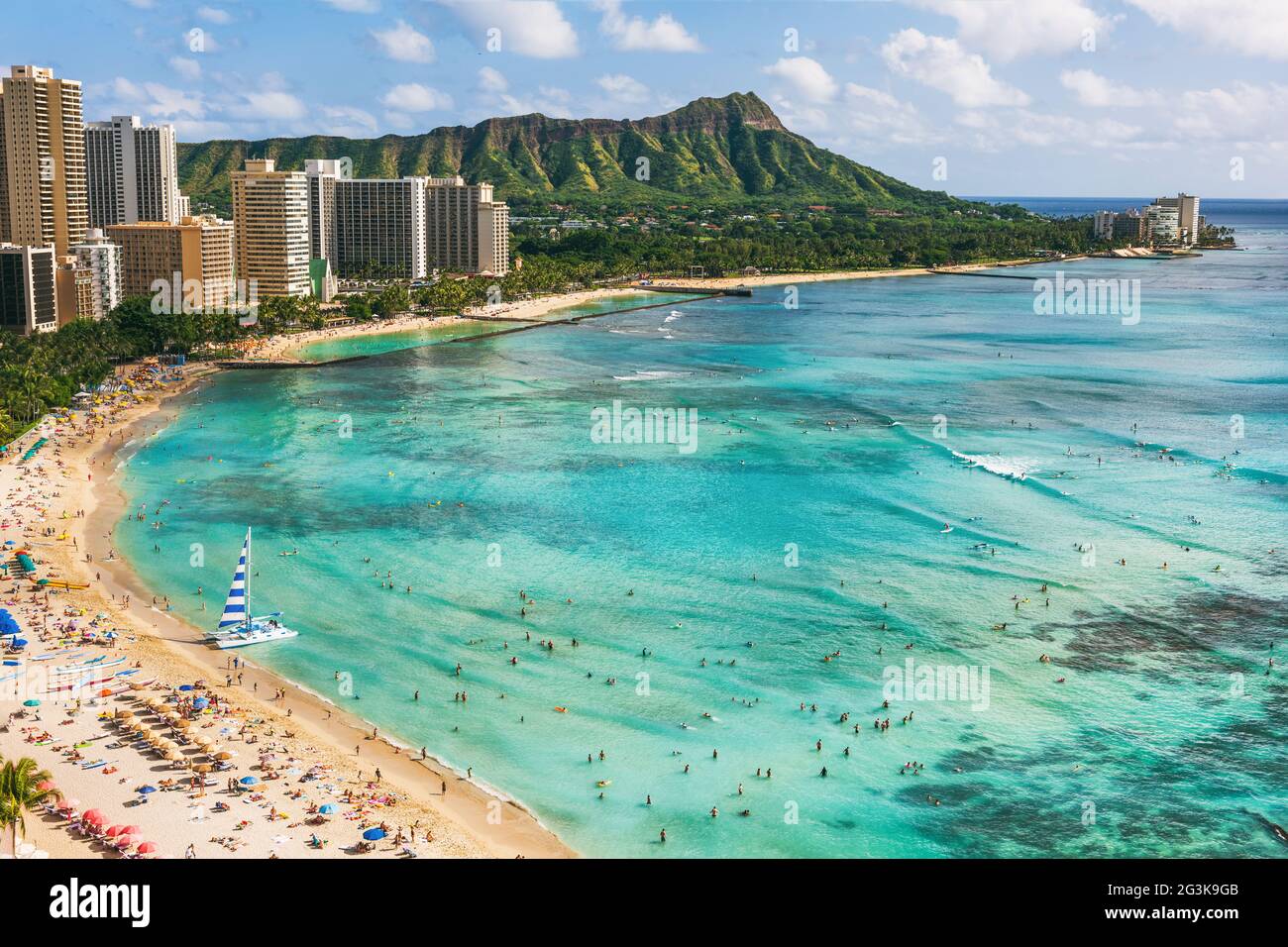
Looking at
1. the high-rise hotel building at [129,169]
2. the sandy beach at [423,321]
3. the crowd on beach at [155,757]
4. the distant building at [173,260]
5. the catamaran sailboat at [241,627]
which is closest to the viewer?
the crowd on beach at [155,757]

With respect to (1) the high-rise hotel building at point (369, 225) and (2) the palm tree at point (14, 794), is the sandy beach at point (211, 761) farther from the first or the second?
(1) the high-rise hotel building at point (369, 225)

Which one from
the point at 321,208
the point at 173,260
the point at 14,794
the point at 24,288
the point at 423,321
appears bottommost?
the point at 14,794

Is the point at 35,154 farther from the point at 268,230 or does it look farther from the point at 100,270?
the point at 268,230

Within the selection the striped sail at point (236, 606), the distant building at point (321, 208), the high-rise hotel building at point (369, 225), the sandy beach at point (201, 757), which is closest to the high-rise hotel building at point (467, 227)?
the high-rise hotel building at point (369, 225)

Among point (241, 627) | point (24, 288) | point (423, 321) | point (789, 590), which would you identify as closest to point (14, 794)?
point (241, 627)
